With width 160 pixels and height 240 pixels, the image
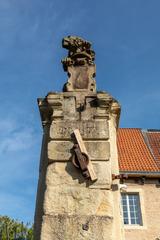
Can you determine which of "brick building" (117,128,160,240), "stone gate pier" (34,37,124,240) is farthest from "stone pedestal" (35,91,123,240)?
"brick building" (117,128,160,240)

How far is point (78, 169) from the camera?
3.19 m

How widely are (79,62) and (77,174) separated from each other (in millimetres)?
1875

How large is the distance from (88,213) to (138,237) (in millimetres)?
10372

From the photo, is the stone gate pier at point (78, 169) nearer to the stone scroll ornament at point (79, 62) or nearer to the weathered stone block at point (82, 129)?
the weathered stone block at point (82, 129)

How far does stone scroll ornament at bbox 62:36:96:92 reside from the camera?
13.7 feet

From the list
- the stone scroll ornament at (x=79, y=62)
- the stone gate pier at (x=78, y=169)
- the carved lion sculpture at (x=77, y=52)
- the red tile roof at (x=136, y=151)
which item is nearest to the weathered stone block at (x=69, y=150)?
the stone gate pier at (x=78, y=169)

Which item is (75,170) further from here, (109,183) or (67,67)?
(67,67)

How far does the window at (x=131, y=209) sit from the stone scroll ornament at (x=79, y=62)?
10.1m

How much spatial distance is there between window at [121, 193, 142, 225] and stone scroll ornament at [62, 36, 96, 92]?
33.2 feet

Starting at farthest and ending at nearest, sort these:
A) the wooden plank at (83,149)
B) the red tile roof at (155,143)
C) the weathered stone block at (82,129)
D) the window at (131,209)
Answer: the red tile roof at (155,143)
the window at (131,209)
the weathered stone block at (82,129)
the wooden plank at (83,149)

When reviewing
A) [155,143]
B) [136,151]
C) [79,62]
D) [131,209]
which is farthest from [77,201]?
[155,143]

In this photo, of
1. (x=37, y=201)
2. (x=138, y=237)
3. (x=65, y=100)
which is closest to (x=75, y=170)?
(x=37, y=201)

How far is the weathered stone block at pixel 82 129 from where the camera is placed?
3424 millimetres

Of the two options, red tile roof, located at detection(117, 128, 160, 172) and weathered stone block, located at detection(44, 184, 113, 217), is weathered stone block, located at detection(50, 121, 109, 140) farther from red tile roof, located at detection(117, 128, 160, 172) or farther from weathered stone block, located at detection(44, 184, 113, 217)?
red tile roof, located at detection(117, 128, 160, 172)
